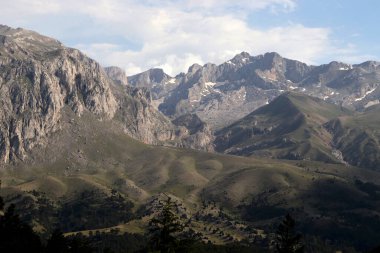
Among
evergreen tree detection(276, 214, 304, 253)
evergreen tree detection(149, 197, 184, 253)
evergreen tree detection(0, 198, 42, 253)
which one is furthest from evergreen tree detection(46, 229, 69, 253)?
evergreen tree detection(149, 197, 184, 253)

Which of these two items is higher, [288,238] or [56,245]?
[288,238]

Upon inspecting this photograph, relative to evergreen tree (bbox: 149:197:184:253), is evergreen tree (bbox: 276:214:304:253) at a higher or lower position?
lower

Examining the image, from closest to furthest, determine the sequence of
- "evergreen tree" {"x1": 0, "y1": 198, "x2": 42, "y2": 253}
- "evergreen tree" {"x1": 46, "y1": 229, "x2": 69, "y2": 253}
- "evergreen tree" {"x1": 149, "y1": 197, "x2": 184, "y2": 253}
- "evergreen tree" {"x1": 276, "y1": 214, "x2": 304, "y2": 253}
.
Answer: "evergreen tree" {"x1": 149, "y1": 197, "x2": 184, "y2": 253} → "evergreen tree" {"x1": 276, "y1": 214, "x2": 304, "y2": 253} → "evergreen tree" {"x1": 0, "y1": 198, "x2": 42, "y2": 253} → "evergreen tree" {"x1": 46, "y1": 229, "x2": 69, "y2": 253}

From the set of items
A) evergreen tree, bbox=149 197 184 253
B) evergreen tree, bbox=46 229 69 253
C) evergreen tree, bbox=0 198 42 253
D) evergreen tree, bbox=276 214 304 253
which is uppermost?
evergreen tree, bbox=149 197 184 253

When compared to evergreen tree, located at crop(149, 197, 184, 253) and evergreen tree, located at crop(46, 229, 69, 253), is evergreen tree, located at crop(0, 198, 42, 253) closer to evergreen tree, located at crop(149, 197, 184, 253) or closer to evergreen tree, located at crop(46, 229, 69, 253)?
evergreen tree, located at crop(46, 229, 69, 253)

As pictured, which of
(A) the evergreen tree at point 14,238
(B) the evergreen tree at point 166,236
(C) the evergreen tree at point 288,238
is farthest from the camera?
(A) the evergreen tree at point 14,238

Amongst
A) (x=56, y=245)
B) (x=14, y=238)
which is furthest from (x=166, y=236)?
(x=56, y=245)

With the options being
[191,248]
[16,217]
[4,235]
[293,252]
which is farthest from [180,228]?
[16,217]

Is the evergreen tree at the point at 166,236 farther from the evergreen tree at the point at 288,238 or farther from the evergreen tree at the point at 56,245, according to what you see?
the evergreen tree at the point at 56,245

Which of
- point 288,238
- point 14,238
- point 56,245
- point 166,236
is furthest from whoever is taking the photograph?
point 56,245

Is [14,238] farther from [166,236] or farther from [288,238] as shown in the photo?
[288,238]

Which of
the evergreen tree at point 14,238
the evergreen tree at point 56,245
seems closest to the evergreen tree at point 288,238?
the evergreen tree at point 14,238

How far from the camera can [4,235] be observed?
387ft

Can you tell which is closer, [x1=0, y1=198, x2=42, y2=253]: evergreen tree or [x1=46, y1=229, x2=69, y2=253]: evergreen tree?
[x1=0, y1=198, x2=42, y2=253]: evergreen tree
